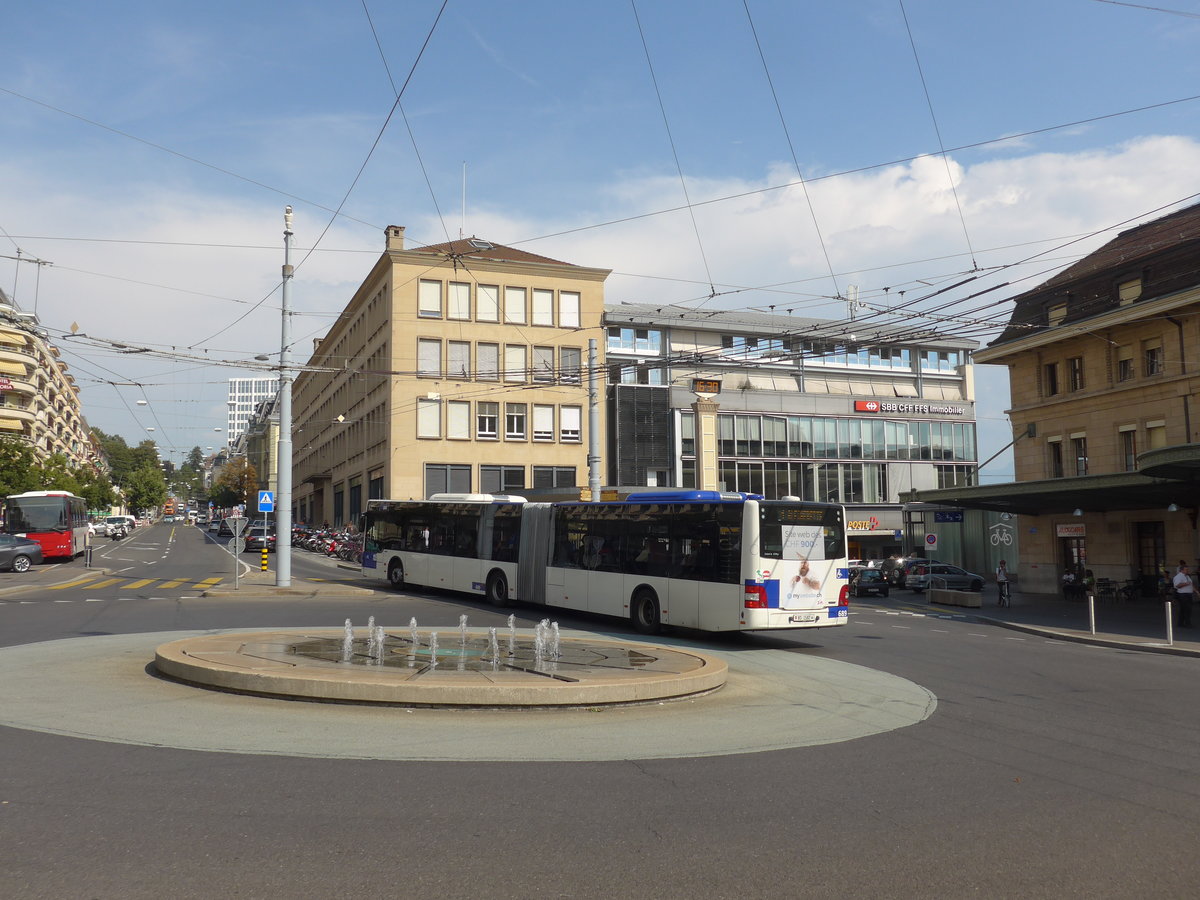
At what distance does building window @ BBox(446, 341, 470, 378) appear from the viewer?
5697 centimetres

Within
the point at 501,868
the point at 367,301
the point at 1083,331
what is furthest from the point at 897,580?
the point at 501,868

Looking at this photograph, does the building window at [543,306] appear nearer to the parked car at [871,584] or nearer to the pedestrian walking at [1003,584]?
the parked car at [871,584]

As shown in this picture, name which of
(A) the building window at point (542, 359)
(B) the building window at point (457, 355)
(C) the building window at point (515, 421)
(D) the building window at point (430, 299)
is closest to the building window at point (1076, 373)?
(A) the building window at point (542, 359)

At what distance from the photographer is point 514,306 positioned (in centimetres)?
5850

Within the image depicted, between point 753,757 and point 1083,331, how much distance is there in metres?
33.0

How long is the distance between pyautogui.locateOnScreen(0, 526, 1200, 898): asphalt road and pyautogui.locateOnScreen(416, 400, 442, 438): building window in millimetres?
47421

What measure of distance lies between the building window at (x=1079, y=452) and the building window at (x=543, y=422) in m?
29.9

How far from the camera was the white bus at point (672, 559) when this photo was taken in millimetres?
19062

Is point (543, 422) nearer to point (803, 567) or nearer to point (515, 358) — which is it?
point (515, 358)

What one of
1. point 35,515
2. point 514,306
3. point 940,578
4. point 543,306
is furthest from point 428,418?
point 940,578

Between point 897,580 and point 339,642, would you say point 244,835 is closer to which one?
point 339,642

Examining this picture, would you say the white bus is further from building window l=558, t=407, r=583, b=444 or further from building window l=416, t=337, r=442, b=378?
building window l=558, t=407, r=583, b=444

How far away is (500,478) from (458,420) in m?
4.22

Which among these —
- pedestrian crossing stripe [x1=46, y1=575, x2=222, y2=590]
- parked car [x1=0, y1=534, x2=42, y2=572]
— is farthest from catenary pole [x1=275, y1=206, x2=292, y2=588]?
parked car [x1=0, y1=534, x2=42, y2=572]
